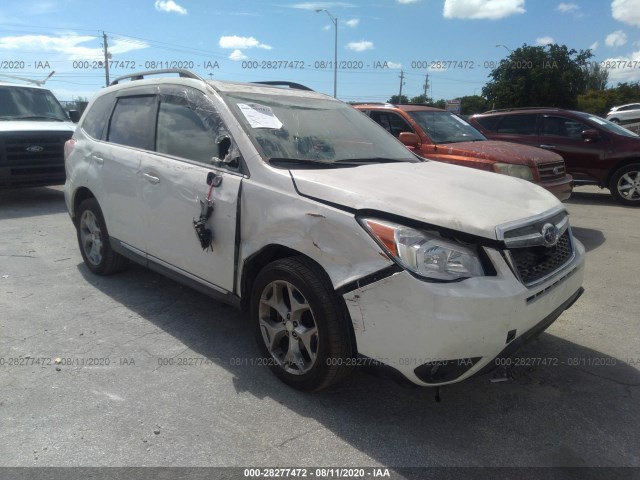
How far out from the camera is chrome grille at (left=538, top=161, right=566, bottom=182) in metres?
6.75

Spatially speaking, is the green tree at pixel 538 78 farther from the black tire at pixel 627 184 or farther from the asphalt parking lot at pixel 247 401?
the asphalt parking lot at pixel 247 401

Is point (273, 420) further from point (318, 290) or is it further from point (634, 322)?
point (634, 322)

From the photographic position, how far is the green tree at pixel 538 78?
36.7 m

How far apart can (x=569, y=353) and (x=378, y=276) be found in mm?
2009

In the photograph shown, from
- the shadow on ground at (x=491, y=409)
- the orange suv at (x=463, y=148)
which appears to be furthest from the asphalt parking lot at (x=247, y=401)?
the orange suv at (x=463, y=148)

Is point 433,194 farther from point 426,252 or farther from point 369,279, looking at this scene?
point 369,279

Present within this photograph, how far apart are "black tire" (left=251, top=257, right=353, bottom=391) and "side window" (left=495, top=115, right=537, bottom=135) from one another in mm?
8440

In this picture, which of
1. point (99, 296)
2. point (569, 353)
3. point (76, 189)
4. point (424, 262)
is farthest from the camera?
point (76, 189)

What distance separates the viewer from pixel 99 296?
4.78 m

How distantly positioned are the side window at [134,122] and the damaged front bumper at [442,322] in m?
2.53

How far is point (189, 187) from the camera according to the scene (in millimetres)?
3658

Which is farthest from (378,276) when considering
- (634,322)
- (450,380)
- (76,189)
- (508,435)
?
(76,189)

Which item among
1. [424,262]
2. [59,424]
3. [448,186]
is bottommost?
[59,424]

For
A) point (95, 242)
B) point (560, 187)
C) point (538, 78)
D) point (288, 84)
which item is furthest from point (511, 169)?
point (538, 78)
